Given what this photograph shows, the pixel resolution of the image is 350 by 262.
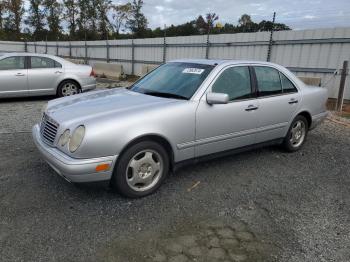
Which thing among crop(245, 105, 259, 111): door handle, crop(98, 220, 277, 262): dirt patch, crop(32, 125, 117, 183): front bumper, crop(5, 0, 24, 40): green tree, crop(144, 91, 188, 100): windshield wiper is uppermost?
crop(5, 0, 24, 40): green tree

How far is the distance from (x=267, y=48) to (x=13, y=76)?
8.35 metres

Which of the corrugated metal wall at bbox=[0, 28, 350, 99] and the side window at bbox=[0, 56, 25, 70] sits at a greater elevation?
the corrugated metal wall at bbox=[0, 28, 350, 99]

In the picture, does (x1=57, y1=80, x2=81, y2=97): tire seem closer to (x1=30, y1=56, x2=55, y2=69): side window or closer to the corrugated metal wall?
(x1=30, y1=56, x2=55, y2=69): side window

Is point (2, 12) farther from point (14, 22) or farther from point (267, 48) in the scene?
point (267, 48)

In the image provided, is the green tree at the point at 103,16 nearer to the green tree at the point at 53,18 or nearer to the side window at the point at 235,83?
the green tree at the point at 53,18

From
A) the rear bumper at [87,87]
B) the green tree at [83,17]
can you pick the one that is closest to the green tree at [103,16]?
the green tree at [83,17]

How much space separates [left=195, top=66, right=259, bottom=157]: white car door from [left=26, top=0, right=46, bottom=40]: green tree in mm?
50033

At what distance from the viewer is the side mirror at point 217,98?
387 centimetres

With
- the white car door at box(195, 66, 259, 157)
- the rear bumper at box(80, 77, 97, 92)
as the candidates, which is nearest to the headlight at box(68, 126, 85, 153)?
the white car door at box(195, 66, 259, 157)

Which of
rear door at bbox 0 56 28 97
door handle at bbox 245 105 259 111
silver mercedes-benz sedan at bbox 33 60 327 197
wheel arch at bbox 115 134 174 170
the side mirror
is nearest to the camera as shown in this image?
silver mercedes-benz sedan at bbox 33 60 327 197

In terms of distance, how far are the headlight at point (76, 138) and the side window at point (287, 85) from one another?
3274 millimetres

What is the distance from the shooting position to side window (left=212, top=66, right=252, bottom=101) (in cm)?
428

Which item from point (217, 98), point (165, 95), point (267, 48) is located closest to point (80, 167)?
point (165, 95)

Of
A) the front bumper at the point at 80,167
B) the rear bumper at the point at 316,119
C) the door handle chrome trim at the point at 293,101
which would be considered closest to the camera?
the front bumper at the point at 80,167
